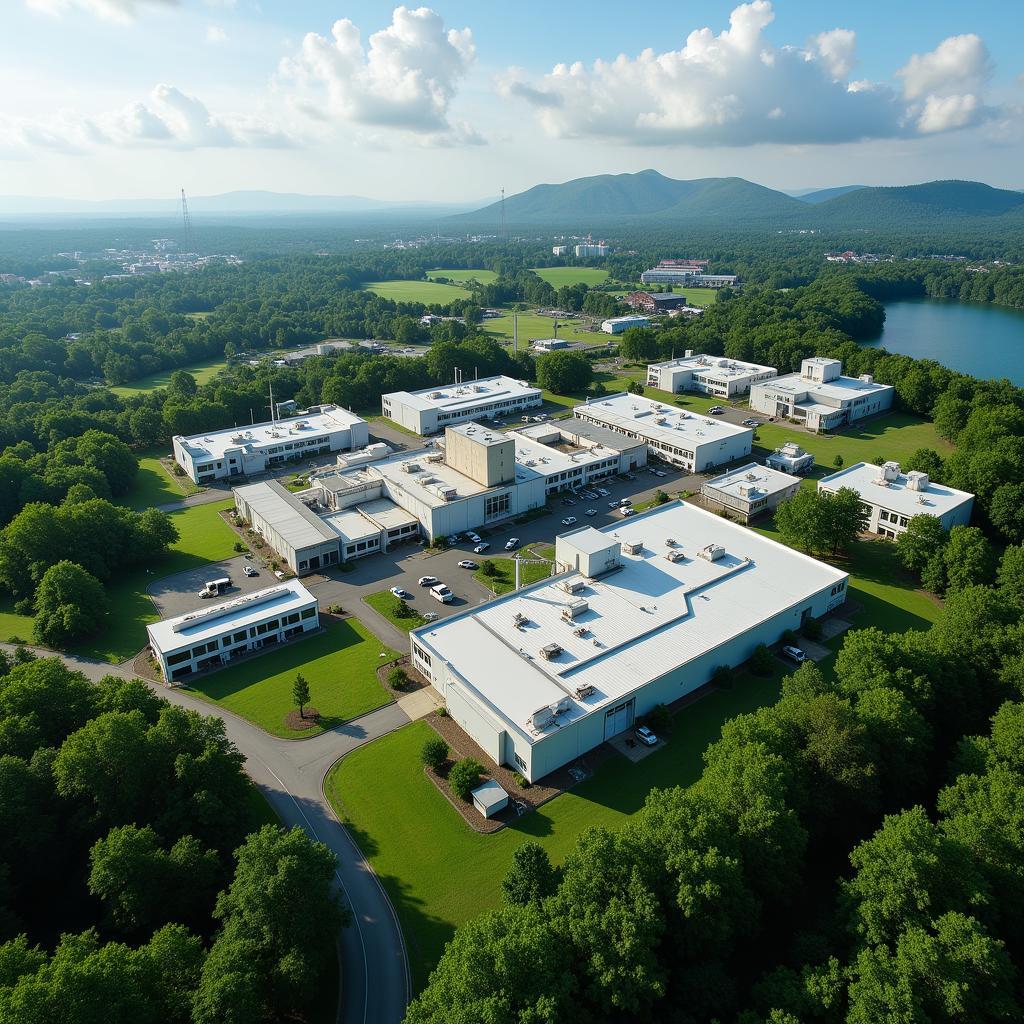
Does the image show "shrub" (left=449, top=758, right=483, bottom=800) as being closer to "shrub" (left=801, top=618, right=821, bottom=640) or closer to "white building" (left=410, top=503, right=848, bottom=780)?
"white building" (left=410, top=503, right=848, bottom=780)

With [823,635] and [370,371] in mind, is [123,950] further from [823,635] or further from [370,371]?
Result: [370,371]

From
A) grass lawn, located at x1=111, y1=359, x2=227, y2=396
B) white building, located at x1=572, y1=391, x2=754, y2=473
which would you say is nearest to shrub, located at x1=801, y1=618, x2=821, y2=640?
white building, located at x1=572, y1=391, x2=754, y2=473

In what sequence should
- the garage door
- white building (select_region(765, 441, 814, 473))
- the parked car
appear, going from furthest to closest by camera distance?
white building (select_region(765, 441, 814, 473)) → the parked car → the garage door

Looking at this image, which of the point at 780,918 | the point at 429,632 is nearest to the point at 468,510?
the point at 429,632

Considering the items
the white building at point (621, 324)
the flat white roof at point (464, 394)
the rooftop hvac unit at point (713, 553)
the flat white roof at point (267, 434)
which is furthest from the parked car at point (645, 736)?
the white building at point (621, 324)

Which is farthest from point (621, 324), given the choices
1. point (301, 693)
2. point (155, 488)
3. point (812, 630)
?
point (301, 693)

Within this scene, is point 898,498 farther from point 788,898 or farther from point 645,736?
point 788,898
